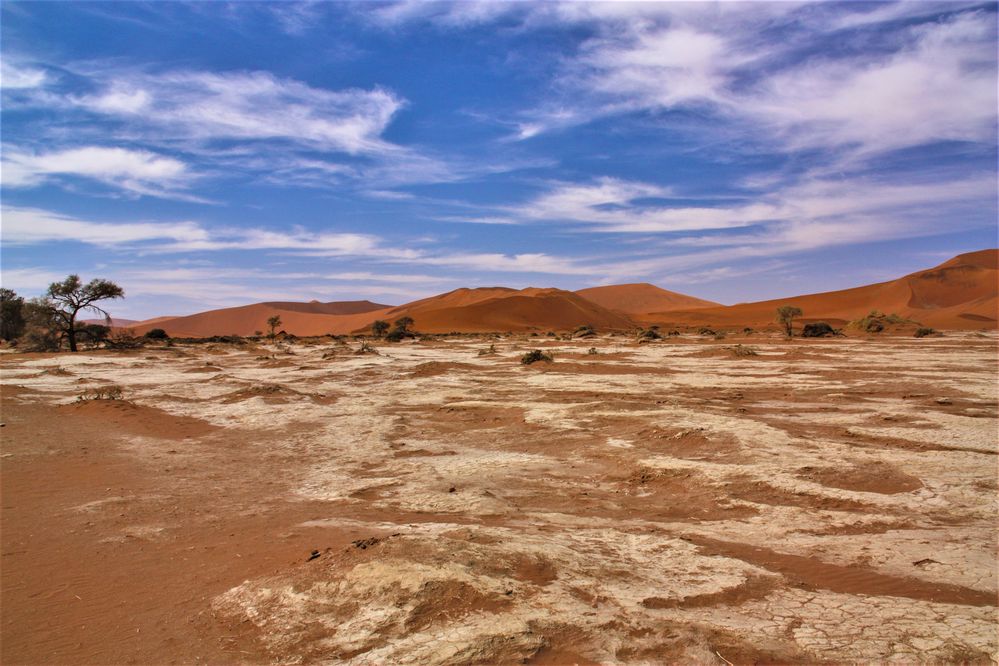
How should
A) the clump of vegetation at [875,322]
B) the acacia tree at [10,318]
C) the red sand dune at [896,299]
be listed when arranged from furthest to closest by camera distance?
the red sand dune at [896,299] → the clump of vegetation at [875,322] → the acacia tree at [10,318]

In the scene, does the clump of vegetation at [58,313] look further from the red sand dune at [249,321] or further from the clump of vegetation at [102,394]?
the red sand dune at [249,321]

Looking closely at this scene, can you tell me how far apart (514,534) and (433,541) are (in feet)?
3.37

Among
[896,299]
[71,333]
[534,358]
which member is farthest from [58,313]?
[896,299]

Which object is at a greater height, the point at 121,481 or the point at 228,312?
the point at 228,312

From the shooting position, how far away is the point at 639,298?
154500mm

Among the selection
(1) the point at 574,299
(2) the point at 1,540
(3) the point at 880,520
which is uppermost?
(1) the point at 574,299

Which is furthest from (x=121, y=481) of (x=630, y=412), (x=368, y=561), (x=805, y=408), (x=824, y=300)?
(x=824, y=300)

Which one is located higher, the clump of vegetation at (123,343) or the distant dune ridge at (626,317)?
the distant dune ridge at (626,317)

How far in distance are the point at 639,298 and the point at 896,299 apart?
68737 mm

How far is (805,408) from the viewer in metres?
13.2

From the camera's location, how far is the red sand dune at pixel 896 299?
86562 mm

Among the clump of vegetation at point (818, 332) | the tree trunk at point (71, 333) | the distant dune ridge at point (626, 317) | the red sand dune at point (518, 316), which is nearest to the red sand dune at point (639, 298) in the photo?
the distant dune ridge at point (626, 317)

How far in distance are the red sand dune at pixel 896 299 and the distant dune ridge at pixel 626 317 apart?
0.14 meters

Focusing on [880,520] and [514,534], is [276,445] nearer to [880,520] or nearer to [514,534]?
[514,534]
